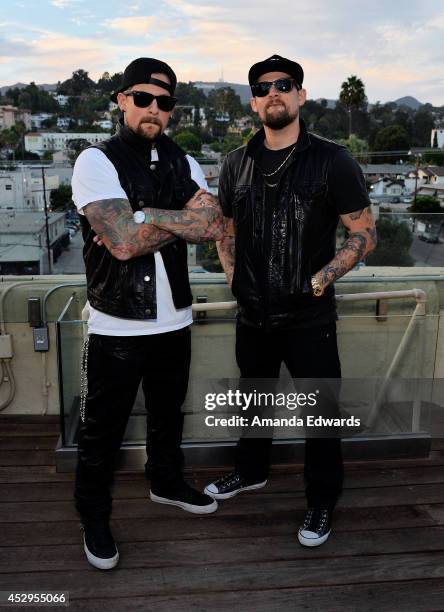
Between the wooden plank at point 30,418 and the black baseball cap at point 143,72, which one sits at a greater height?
the black baseball cap at point 143,72

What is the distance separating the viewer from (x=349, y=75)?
2048 inches

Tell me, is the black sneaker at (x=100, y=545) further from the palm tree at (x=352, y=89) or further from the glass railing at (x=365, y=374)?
the palm tree at (x=352, y=89)

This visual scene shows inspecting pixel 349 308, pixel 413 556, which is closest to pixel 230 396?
pixel 349 308

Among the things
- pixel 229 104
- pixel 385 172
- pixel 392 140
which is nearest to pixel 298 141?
pixel 385 172

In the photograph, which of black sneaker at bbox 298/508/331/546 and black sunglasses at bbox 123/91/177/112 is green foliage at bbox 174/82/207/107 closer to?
black sunglasses at bbox 123/91/177/112

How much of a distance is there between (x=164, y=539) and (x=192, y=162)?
1.43 m

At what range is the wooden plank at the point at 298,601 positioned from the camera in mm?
2064

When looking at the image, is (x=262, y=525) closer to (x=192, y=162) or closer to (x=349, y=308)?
(x=349, y=308)

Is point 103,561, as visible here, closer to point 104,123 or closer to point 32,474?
point 32,474

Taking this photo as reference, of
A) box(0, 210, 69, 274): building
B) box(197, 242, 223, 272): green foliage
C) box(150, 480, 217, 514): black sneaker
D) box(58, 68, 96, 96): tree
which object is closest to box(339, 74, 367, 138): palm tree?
box(0, 210, 69, 274): building

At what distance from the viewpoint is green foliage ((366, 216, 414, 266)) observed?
169 inches

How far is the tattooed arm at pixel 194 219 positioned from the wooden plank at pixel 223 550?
1136 mm

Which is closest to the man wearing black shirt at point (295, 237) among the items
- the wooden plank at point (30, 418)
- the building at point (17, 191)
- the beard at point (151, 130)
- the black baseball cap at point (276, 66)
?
the black baseball cap at point (276, 66)

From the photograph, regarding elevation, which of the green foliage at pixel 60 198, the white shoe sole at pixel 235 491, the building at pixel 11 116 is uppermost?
the building at pixel 11 116
